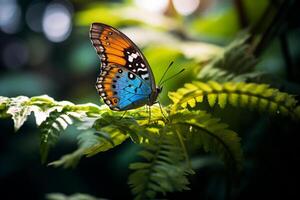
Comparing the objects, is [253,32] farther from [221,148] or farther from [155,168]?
[155,168]

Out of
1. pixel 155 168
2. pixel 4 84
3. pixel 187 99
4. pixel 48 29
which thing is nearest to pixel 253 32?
pixel 187 99

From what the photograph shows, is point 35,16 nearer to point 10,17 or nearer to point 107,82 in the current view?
point 10,17

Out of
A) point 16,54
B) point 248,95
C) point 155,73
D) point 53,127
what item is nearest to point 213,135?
Result: point 248,95

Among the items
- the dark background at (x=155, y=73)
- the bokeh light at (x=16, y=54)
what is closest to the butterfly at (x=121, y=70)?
the dark background at (x=155, y=73)

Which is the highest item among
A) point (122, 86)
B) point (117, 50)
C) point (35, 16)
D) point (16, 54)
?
point (35, 16)

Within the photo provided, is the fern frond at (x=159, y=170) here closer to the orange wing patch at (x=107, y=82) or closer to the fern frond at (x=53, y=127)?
the fern frond at (x=53, y=127)

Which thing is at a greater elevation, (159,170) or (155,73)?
(155,73)
